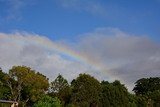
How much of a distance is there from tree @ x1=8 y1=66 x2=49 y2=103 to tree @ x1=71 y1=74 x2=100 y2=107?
6642 millimetres

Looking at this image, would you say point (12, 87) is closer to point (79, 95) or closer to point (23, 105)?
point (23, 105)

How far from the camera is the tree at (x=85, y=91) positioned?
7304 centimetres

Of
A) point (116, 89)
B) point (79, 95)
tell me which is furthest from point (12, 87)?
point (116, 89)

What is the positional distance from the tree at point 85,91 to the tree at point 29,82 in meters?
6.64

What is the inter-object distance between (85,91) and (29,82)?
445 inches

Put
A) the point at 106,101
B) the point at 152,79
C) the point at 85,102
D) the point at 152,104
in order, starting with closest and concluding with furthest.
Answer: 1. the point at 85,102
2. the point at 106,101
3. the point at 152,104
4. the point at 152,79

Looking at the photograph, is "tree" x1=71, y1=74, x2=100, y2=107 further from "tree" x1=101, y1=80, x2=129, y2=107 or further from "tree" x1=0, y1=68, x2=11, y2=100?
"tree" x1=0, y1=68, x2=11, y2=100

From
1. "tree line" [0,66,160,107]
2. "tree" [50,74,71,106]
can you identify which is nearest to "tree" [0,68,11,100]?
"tree line" [0,66,160,107]

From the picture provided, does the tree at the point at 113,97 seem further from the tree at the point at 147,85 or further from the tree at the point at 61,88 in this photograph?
the tree at the point at 147,85

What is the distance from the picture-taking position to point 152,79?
13438 cm

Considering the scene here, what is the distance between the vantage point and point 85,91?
2881 inches

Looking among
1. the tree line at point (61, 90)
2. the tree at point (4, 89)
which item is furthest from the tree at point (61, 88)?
the tree at point (4, 89)

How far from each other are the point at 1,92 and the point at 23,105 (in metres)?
6.51

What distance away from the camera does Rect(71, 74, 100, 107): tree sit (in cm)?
7304
